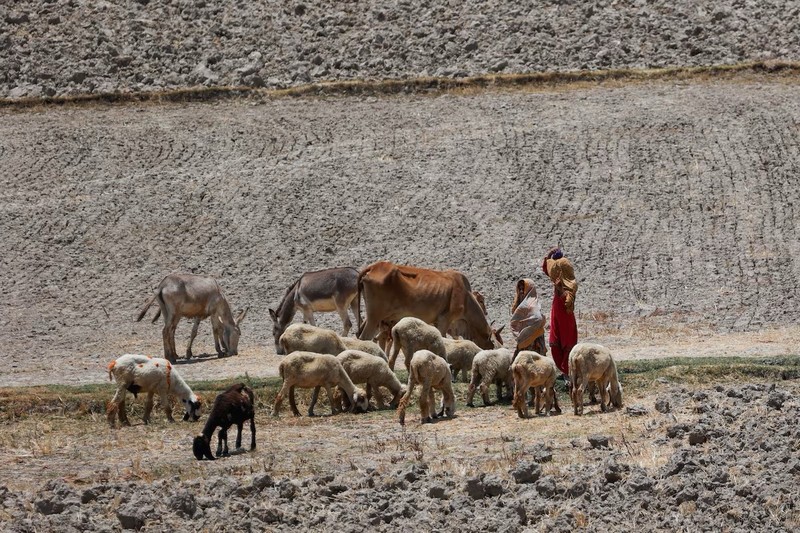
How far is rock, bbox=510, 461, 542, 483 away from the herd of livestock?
134 inches

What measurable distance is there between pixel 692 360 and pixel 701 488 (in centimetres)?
874

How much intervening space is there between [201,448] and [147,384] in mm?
2709

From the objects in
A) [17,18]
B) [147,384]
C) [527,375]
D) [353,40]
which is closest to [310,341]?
[147,384]

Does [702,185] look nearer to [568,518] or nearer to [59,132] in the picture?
[59,132]

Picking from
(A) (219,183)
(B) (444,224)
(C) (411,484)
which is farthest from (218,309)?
(C) (411,484)

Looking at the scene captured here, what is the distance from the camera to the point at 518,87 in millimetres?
44062

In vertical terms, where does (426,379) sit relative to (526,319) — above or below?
below

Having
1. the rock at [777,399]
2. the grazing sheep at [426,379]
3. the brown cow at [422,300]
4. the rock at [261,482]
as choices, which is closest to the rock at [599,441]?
the rock at [777,399]

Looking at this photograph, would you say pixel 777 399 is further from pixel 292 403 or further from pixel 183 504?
pixel 183 504

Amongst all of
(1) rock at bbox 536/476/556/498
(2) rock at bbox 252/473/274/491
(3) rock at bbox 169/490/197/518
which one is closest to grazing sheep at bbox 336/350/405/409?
(2) rock at bbox 252/473/274/491

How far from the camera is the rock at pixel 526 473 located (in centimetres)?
1303

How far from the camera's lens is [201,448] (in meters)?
14.6

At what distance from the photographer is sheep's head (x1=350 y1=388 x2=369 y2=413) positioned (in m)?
18.1

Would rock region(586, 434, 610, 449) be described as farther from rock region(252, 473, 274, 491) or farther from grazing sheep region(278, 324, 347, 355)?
grazing sheep region(278, 324, 347, 355)
